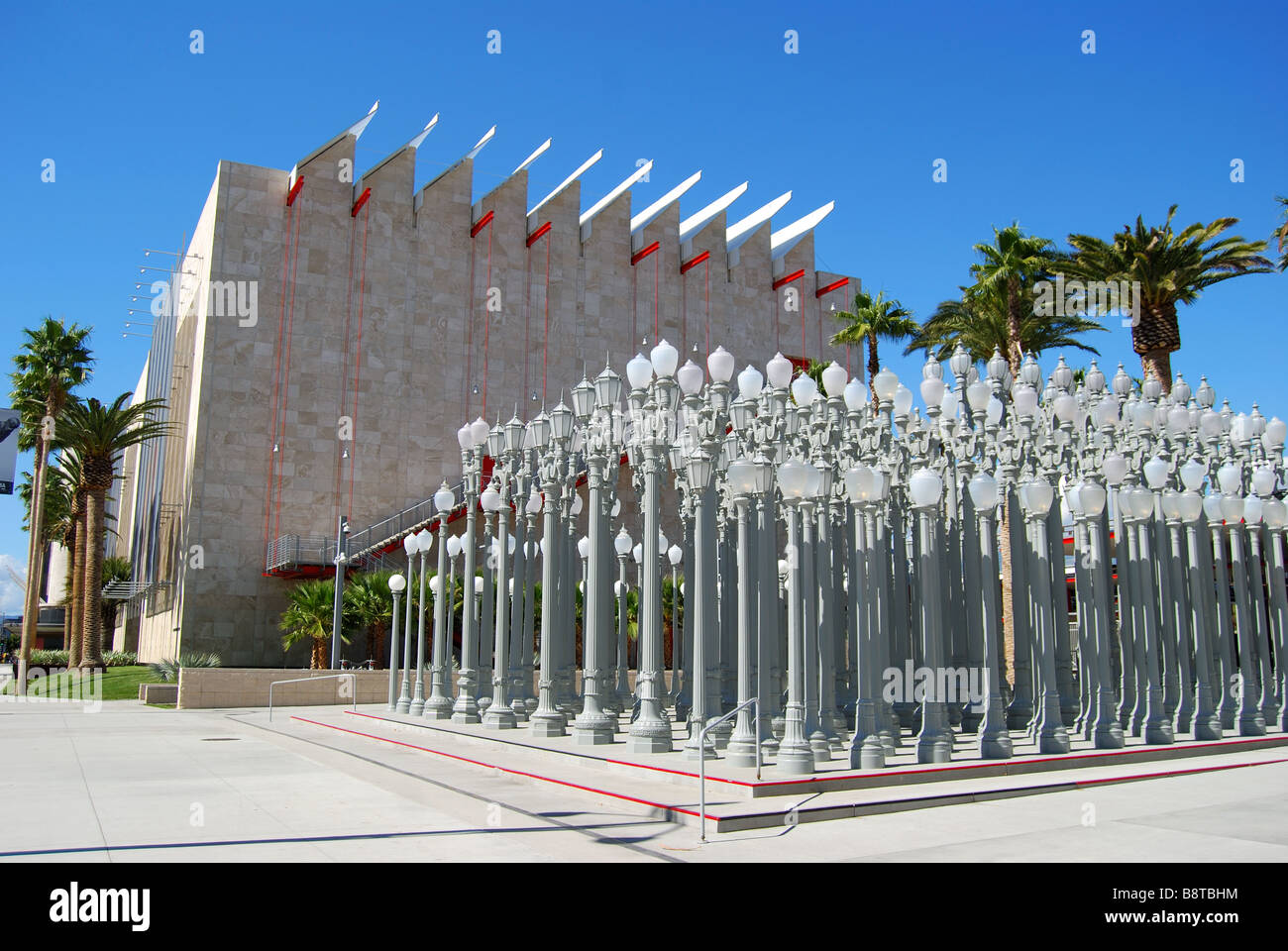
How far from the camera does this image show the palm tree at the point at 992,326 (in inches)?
1270

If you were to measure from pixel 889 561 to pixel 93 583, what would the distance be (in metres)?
37.9

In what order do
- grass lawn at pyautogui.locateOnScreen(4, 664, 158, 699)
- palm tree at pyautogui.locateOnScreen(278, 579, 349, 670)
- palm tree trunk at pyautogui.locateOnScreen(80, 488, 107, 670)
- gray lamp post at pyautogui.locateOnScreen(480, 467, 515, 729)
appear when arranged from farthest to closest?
palm tree trunk at pyautogui.locateOnScreen(80, 488, 107, 670), grass lawn at pyautogui.locateOnScreen(4, 664, 158, 699), palm tree at pyautogui.locateOnScreen(278, 579, 349, 670), gray lamp post at pyautogui.locateOnScreen(480, 467, 515, 729)

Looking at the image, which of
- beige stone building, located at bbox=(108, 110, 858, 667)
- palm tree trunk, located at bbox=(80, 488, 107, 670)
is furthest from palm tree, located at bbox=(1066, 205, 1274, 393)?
palm tree trunk, located at bbox=(80, 488, 107, 670)

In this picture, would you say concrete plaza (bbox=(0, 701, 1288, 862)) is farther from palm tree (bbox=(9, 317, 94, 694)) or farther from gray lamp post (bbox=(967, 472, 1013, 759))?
palm tree (bbox=(9, 317, 94, 694))

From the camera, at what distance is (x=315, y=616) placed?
116 ft

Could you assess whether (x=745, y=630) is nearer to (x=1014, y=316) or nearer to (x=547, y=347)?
(x=1014, y=316)

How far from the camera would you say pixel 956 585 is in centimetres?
1848

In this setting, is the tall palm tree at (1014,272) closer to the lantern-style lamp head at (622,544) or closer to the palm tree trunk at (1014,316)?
the palm tree trunk at (1014,316)

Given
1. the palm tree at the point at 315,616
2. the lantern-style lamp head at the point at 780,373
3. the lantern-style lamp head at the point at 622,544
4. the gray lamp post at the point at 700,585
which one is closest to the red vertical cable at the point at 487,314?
the palm tree at the point at 315,616

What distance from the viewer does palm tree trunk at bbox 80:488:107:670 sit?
1708 inches

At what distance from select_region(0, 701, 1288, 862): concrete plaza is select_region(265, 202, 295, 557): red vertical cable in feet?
86.6
